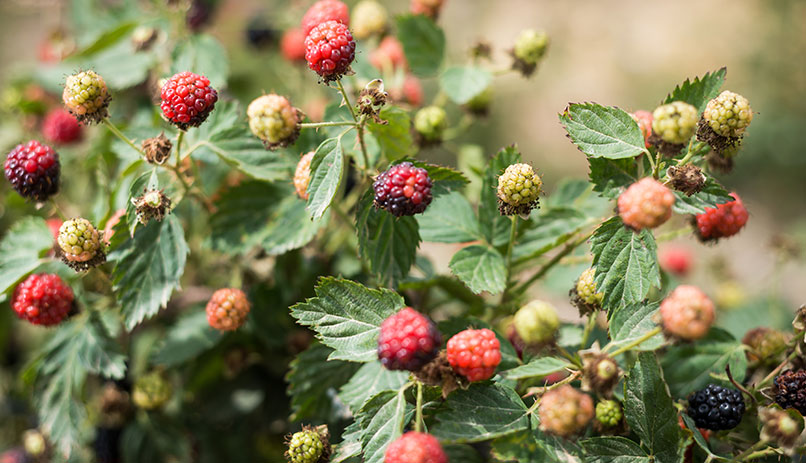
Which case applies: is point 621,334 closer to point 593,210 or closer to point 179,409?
point 593,210

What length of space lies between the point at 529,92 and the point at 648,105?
0.88 m

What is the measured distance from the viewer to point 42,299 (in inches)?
51.0

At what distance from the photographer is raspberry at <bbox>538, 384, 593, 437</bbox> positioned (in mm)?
914

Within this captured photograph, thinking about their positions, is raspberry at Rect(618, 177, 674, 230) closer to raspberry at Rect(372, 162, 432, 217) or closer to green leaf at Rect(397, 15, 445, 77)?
raspberry at Rect(372, 162, 432, 217)

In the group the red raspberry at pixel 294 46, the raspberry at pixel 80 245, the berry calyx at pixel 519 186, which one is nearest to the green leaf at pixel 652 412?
the berry calyx at pixel 519 186

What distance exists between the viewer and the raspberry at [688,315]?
35.6 inches

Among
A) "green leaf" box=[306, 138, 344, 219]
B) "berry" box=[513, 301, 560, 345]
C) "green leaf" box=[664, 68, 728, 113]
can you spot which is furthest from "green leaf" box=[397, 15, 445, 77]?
"berry" box=[513, 301, 560, 345]

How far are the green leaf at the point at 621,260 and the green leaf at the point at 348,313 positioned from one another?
1.24ft

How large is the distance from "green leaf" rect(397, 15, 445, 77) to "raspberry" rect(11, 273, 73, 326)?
3.36 feet

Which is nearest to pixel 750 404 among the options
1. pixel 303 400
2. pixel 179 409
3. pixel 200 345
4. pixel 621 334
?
pixel 621 334

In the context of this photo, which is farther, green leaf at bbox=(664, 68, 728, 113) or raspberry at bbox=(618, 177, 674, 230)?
green leaf at bbox=(664, 68, 728, 113)

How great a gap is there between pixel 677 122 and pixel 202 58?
1231mm

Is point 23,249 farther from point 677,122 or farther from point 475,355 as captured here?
point 677,122

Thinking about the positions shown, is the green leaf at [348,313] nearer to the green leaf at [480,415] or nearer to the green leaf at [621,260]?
the green leaf at [480,415]
